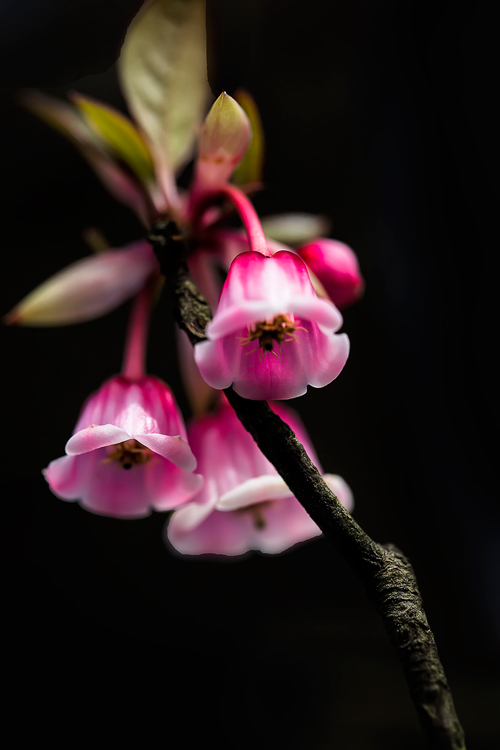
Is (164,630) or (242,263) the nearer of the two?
(242,263)

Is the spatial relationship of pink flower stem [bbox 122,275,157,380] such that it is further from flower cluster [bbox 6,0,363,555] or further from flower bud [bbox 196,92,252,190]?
flower bud [bbox 196,92,252,190]

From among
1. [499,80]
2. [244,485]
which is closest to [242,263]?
[244,485]

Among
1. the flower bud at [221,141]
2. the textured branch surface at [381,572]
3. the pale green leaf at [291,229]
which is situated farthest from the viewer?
the pale green leaf at [291,229]

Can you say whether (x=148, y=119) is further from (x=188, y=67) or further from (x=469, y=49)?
(x=469, y=49)

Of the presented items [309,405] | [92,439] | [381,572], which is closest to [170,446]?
[92,439]

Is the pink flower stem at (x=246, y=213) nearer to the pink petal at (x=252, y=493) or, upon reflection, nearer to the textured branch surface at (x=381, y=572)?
the textured branch surface at (x=381, y=572)

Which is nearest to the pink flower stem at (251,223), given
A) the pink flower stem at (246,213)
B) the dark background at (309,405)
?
the pink flower stem at (246,213)

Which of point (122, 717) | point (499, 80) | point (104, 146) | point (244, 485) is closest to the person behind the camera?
point (244, 485)

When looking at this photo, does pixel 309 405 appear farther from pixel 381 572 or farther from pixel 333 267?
pixel 381 572
